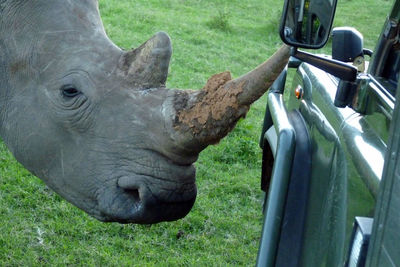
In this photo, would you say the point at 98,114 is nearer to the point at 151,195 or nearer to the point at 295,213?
the point at 151,195

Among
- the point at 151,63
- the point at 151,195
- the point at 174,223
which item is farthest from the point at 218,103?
the point at 174,223

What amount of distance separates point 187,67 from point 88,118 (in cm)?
565

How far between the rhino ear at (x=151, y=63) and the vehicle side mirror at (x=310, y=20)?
69 centimetres

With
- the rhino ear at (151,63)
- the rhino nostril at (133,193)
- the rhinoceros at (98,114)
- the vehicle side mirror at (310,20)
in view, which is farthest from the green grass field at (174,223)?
the vehicle side mirror at (310,20)

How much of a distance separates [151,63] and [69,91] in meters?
0.40

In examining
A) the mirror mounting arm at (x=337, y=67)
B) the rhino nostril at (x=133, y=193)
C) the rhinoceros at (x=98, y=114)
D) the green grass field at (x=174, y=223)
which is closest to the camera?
the mirror mounting arm at (x=337, y=67)

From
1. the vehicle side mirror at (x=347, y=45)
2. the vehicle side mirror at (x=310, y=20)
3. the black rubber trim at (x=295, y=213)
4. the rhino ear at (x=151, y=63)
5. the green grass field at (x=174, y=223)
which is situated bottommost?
the green grass field at (x=174, y=223)

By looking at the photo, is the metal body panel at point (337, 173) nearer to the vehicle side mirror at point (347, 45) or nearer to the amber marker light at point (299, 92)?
the vehicle side mirror at point (347, 45)

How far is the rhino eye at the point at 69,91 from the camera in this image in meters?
3.02

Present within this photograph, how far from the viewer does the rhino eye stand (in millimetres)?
3023

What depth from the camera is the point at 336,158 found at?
2.26 m

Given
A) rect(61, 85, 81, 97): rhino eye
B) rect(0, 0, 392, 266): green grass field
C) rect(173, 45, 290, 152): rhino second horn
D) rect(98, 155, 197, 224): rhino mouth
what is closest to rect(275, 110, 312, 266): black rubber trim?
rect(173, 45, 290, 152): rhino second horn

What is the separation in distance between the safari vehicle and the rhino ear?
0.52 meters

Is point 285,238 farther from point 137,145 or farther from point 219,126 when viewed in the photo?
point 137,145
